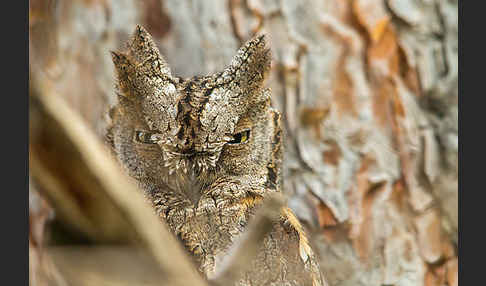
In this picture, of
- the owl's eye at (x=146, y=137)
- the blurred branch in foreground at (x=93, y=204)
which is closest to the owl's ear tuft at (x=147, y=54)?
the owl's eye at (x=146, y=137)

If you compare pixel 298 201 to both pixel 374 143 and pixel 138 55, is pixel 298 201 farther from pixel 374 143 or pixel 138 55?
pixel 138 55

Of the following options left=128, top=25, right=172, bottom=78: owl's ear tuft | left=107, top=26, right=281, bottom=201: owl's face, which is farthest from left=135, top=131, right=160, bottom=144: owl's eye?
left=128, top=25, right=172, bottom=78: owl's ear tuft

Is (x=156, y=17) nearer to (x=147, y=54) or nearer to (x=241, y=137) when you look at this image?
(x=147, y=54)

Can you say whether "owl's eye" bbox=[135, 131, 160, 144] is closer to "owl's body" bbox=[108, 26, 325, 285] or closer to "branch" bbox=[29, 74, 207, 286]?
"owl's body" bbox=[108, 26, 325, 285]

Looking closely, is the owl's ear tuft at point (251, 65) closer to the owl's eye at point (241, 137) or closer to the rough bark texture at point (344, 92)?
the owl's eye at point (241, 137)

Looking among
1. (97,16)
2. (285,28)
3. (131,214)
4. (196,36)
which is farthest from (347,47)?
(131,214)

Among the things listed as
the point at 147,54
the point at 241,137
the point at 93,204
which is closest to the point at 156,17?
the point at 147,54
